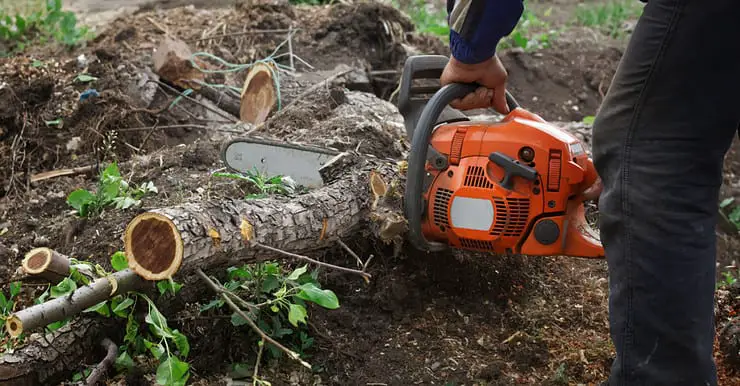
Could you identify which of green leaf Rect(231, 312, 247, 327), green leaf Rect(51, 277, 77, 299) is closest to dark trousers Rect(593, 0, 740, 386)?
green leaf Rect(231, 312, 247, 327)

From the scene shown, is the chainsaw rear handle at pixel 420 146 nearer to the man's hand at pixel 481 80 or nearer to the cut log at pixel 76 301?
the man's hand at pixel 481 80

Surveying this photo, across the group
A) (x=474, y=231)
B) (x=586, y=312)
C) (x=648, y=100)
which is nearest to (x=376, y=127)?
(x=474, y=231)

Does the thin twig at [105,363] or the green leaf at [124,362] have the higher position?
the thin twig at [105,363]

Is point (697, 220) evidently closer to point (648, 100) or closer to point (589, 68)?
point (648, 100)

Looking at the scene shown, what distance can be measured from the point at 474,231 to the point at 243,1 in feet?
11.6

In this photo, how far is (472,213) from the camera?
103 inches

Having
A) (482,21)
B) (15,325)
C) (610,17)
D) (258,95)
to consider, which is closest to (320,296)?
(15,325)

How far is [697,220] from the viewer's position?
1901 millimetres

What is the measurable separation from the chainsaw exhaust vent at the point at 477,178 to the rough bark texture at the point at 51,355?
1302 millimetres

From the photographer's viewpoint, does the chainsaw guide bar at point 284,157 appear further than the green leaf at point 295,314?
Yes

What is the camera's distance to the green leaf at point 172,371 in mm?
2188

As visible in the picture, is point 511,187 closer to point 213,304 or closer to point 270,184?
point 270,184

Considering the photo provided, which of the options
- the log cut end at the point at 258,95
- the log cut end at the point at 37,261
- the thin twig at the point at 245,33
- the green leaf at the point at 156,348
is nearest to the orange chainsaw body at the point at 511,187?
the green leaf at the point at 156,348

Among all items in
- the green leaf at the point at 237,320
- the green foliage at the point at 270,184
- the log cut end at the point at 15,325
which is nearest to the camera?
the log cut end at the point at 15,325
